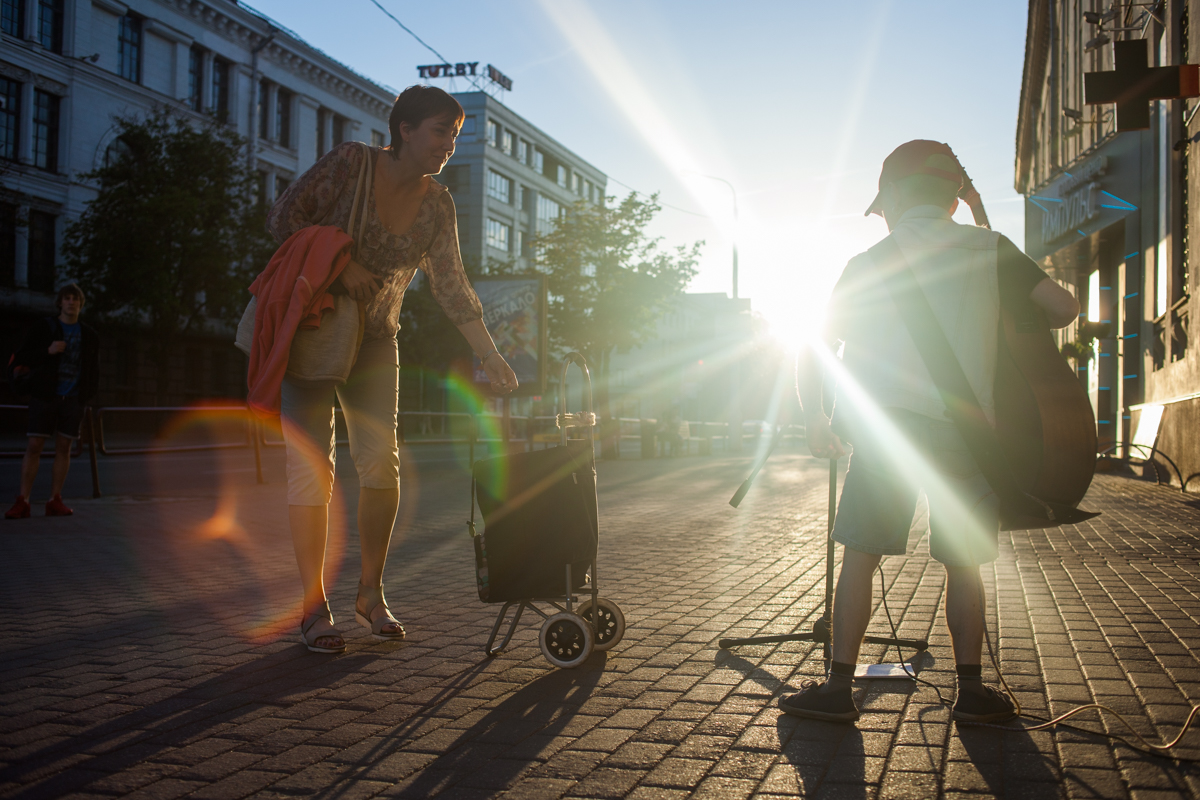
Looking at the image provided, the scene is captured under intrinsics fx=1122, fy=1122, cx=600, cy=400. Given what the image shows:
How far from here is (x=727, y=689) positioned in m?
3.60

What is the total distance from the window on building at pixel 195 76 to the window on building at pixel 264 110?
11.8ft

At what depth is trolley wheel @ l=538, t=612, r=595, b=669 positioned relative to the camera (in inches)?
153

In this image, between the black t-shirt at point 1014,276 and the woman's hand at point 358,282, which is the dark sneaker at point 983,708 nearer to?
the black t-shirt at point 1014,276

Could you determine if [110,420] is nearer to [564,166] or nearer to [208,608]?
[208,608]

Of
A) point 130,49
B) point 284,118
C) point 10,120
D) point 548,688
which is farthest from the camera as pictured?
point 284,118

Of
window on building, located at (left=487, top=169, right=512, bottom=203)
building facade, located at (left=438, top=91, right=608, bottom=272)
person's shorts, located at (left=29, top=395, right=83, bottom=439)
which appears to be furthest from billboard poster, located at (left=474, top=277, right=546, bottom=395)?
window on building, located at (left=487, top=169, right=512, bottom=203)

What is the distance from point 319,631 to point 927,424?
2.26 metres

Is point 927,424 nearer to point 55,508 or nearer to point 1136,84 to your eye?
point 55,508

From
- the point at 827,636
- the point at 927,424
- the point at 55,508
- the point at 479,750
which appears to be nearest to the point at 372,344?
the point at 479,750

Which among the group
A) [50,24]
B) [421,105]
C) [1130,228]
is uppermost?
[50,24]

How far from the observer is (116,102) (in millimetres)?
36750

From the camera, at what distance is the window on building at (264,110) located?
1742 inches

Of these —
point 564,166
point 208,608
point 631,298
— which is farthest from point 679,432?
point 564,166

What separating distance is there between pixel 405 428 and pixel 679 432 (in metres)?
8.41
